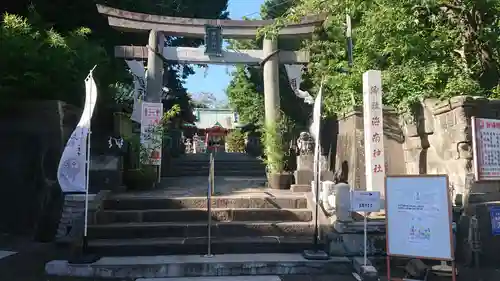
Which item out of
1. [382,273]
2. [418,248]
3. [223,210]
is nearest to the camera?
[418,248]

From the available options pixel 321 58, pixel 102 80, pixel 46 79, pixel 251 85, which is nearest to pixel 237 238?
pixel 46 79

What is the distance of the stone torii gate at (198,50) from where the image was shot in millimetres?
12172

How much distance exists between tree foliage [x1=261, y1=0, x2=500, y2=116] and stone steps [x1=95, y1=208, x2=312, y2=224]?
333 centimetres

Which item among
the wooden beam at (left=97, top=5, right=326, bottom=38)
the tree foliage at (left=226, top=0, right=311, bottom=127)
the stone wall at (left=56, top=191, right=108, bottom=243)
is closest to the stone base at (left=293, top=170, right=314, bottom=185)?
the wooden beam at (left=97, top=5, right=326, bottom=38)

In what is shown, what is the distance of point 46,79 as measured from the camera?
9.16 metres

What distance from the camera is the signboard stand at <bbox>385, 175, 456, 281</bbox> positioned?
5.32 meters

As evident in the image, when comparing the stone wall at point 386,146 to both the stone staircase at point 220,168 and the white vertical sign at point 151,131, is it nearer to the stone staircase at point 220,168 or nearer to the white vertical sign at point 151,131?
the white vertical sign at point 151,131

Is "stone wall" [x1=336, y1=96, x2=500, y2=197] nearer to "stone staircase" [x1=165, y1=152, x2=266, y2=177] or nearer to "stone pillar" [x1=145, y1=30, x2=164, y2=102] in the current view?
"stone pillar" [x1=145, y1=30, x2=164, y2=102]

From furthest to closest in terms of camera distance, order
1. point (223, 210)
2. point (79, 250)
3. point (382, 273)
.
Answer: point (223, 210) → point (79, 250) → point (382, 273)

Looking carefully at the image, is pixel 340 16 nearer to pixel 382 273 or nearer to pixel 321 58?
pixel 321 58

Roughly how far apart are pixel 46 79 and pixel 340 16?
7.23 m

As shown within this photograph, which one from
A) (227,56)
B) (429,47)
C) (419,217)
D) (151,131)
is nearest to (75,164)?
(151,131)

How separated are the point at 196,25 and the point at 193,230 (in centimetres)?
696

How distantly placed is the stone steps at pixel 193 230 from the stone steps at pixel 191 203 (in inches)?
26.4
